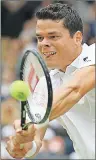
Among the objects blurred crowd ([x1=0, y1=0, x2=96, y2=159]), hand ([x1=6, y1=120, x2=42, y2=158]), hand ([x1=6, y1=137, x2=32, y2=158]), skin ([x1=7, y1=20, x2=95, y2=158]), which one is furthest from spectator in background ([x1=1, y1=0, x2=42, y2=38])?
hand ([x1=6, y1=137, x2=32, y2=158])

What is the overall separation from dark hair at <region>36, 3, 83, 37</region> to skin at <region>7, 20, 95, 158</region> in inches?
1.4

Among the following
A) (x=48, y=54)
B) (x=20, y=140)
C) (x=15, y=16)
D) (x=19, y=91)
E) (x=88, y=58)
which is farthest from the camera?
(x=15, y=16)

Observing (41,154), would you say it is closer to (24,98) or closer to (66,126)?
(66,126)

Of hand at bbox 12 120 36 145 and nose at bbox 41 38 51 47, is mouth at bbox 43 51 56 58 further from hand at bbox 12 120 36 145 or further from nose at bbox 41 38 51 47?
hand at bbox 12 120 36 145

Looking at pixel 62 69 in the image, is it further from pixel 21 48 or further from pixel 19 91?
pixel 21 48

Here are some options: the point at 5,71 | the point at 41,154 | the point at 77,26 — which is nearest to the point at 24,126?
the point at 77,26

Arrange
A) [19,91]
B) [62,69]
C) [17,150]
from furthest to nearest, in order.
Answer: [62,69] → [17,150] → [19,91]

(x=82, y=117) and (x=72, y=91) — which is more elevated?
(x=72, y=91)

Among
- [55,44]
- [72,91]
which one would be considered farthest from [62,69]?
[72,91]

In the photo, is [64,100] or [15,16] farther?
[15,16]

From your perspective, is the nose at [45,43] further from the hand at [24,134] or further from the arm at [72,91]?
the hand at [24,134]

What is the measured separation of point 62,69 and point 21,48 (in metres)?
3.57

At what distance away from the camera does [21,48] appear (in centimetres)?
675

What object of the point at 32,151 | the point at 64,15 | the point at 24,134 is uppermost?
the point at 64,15
